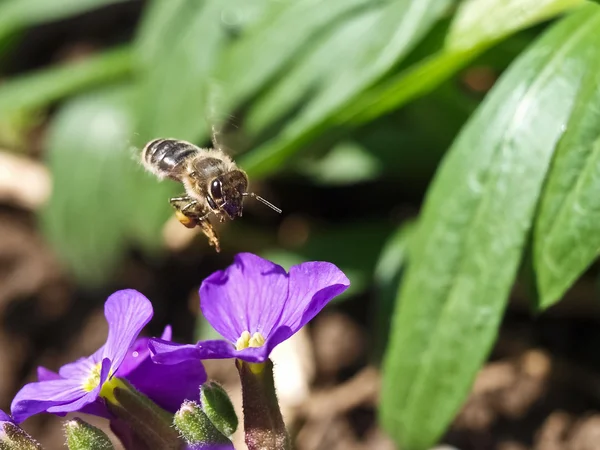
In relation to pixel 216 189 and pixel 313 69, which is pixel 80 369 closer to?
pixel 216 189

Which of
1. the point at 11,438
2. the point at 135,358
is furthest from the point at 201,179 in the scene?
the point at 11,438

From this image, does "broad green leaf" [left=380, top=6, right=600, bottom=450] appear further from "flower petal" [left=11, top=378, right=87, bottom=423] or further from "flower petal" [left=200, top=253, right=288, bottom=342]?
"flower petal" [left=11, top=378, right=87, bottom=423]

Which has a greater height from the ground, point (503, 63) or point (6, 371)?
point (503, 63)

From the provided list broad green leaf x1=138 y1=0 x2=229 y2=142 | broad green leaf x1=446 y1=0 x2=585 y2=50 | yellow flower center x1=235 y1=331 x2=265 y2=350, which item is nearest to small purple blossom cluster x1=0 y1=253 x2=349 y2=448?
yellow flower center x1=235 y1=331 x2=265 y2=350

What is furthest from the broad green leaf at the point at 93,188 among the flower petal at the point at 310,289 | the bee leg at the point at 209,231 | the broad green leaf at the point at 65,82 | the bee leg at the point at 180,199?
the flower petal at the point at 310,289

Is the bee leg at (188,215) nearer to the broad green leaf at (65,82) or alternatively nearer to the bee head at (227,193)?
the bee head at (227,193)

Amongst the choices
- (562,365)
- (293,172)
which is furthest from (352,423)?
(293,172)

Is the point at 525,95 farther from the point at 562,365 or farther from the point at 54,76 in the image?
the point at 54,76
